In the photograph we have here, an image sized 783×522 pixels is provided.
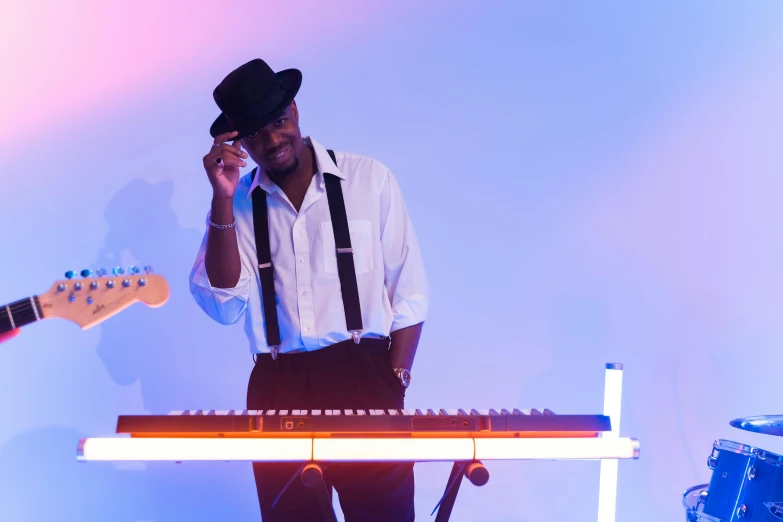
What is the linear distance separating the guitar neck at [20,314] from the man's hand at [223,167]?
23.5 inches

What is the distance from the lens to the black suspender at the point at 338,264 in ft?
7.96

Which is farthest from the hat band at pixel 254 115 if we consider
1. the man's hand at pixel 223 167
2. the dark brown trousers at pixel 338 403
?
the dark brown trousers at pixel 338 403

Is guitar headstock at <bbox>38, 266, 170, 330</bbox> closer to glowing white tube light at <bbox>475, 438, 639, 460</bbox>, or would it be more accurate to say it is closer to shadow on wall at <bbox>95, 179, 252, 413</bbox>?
glowing white tube light at <bbox>475, 438, 639, 460</bbox>

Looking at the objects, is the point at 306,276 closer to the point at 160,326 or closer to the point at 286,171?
the point at 286,171

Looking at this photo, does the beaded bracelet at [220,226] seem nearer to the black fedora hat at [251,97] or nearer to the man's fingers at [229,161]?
the man's fingers at [229,161]

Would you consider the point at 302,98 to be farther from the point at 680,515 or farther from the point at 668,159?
the point at 680,515

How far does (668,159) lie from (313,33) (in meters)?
1.86

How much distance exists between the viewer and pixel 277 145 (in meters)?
2.44

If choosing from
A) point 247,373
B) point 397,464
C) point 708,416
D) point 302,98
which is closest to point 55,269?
point 247,373

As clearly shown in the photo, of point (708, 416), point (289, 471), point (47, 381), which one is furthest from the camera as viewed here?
point (708, 416)

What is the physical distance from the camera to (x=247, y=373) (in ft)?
11.6

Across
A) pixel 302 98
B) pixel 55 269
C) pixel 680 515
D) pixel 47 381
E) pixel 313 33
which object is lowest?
pixel 680 515

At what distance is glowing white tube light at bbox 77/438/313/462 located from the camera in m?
1.67

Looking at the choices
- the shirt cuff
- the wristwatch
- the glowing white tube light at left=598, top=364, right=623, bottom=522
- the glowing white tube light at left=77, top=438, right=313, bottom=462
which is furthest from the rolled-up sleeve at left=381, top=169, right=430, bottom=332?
the glowing white tube light at left=598, top=364, right=623, bottom=522
